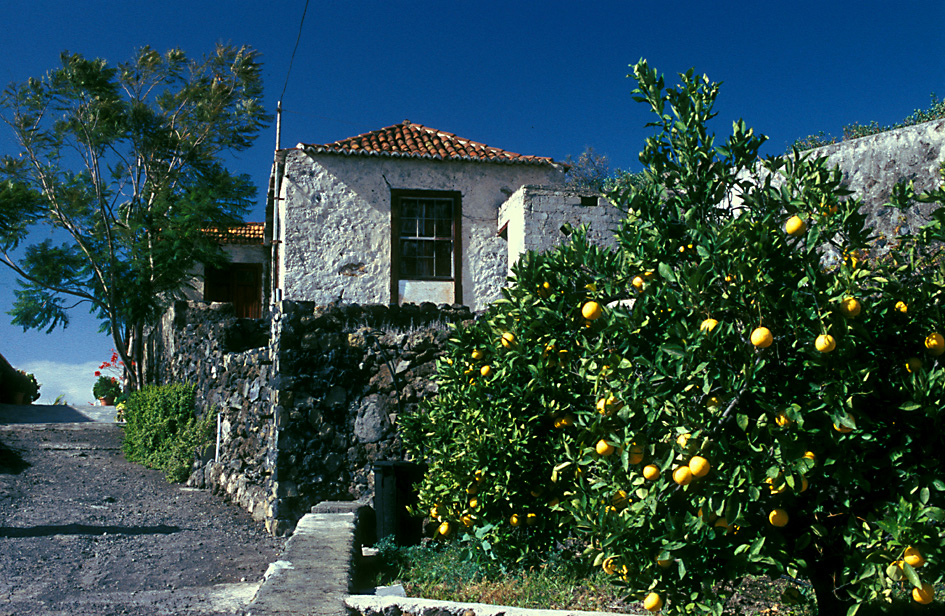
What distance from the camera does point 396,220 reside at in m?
13.3

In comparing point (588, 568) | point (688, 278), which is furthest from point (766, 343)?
point (588, 568)

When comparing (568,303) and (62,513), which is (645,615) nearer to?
(568,303)

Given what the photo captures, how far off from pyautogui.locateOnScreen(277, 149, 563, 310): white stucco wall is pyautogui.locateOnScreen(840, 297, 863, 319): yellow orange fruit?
1051 cm

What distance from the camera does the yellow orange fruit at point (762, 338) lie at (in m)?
2.51

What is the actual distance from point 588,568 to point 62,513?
21.0 feet

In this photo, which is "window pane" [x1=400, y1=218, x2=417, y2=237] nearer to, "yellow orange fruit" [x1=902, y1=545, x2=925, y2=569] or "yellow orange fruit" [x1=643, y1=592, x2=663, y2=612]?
"yellow orange fruit" [x1=643, y1=592, x2=663, y2=612]

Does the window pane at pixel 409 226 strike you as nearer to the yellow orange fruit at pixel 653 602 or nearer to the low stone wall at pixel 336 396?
the low stone wall at pixel 336 396

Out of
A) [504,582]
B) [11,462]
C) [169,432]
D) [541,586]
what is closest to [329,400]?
[504,582]

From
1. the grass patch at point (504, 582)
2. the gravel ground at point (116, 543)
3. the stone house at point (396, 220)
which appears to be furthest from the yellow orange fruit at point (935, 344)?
the stone house at point (396, 220)

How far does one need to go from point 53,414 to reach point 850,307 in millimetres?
17973

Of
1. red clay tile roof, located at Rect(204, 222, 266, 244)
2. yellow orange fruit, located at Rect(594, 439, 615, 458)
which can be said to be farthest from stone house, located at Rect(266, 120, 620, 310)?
yellow orange fruit, located at Rect(594, 439, 615, 458)

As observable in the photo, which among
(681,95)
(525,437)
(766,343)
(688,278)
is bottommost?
(525,437)

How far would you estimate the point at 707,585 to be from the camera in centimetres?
275

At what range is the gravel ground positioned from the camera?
15.8 feet
